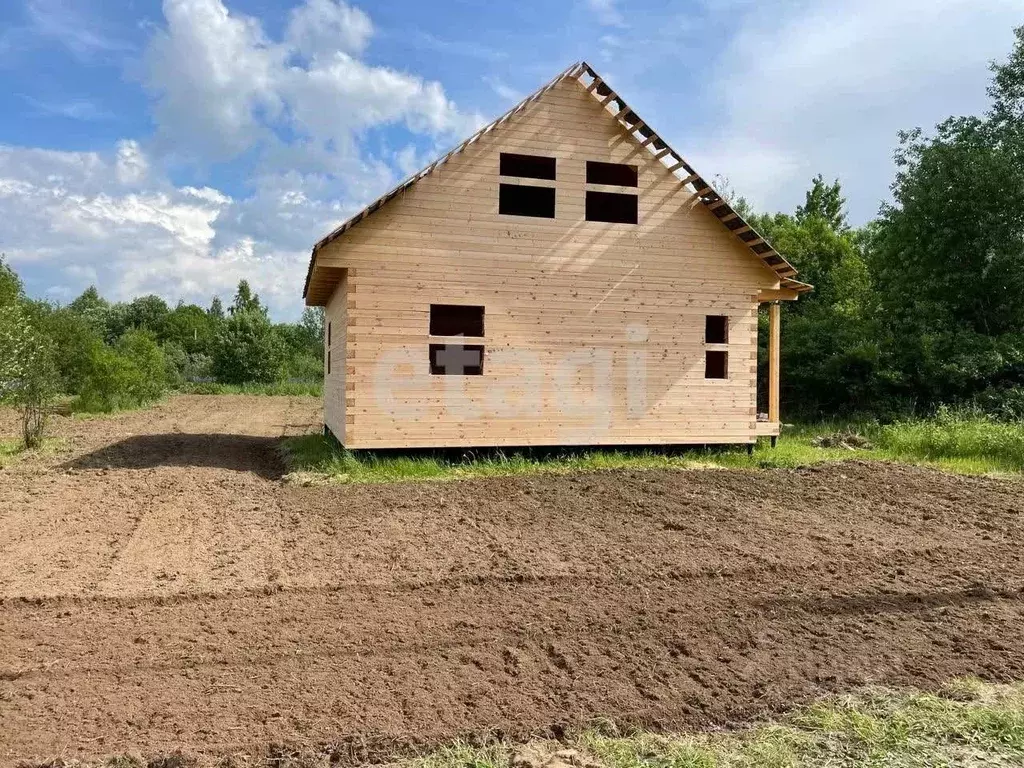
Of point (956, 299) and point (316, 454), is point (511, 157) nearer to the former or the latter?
point (316, 454)

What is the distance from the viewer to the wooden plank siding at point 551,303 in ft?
37.1

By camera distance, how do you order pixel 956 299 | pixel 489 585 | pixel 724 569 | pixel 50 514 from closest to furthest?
1. pixel 489 585
2. pixel 724 569
3. pixel 50 514
4. pixel 956 299

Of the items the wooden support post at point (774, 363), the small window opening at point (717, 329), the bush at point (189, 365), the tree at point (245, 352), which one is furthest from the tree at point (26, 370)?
the bush at point (189, 365)

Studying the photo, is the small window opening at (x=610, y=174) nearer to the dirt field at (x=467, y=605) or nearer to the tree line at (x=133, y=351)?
the dirt field at (x=467, y=605)

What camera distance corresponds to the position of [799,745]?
367 centimetres

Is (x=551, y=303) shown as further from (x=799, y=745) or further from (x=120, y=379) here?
(x=120, y=379)

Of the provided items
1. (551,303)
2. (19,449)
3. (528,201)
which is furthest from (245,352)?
(551,303)

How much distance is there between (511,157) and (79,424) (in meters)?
14.9

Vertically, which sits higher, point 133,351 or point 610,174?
point 610,174

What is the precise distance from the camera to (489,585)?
19.9ft

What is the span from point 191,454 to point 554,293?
24.9 feet

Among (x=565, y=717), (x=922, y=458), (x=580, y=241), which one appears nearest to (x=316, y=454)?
(x=580, y=241)

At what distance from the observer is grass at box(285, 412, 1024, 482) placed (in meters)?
11.2

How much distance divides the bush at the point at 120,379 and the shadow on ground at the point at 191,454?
8683 mm
